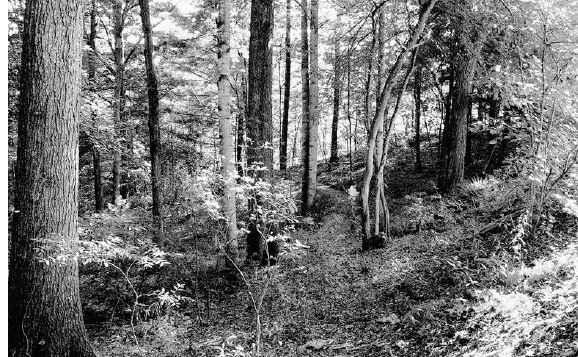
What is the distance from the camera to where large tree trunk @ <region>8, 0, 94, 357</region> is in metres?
4.43

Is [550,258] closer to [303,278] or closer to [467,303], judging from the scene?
[467,303]

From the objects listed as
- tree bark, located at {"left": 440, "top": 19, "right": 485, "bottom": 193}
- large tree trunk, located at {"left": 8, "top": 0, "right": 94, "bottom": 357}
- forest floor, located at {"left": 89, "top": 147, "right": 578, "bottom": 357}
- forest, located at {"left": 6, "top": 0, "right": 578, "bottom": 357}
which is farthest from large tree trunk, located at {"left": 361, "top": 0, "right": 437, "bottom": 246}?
large tree trunk, located at {"left": 8, "top": 0, "right": 94, "bottom": 357}

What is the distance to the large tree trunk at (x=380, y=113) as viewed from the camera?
7.10 metres

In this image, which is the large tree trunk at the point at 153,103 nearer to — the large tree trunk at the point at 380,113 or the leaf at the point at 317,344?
the large tree trunk at the point at 380,113

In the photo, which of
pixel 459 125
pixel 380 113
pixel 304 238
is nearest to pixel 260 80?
pixel 380 113

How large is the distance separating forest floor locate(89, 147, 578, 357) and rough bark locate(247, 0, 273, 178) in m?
2.66

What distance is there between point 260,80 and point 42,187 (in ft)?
16.1

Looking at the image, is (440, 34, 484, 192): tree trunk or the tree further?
(440, 34, 484, 192): tree trunk

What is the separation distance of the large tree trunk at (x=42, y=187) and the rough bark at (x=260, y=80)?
400cm

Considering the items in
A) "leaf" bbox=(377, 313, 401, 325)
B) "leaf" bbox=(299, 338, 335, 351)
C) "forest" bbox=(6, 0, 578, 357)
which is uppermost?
"forest" bbox=(6, 0, 578, 357)

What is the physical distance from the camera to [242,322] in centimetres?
618

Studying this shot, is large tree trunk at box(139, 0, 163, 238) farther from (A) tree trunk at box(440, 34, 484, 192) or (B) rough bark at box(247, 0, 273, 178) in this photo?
(A) tree trunk at box(440, 34, 484, 192)

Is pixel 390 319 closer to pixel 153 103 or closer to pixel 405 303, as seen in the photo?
pixel 405 303
